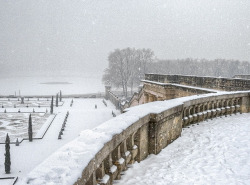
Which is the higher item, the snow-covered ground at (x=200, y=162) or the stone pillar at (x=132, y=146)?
the stone pillar at (x=132, y=146)

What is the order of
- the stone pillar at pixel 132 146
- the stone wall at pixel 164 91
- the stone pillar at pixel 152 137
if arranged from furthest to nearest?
the stone wall at pixel 164 91
the stone pillar at pixel 152 137
the stone pillar at pixel 132 146

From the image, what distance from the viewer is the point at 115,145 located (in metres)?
3.29

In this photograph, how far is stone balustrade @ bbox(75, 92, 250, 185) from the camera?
2865mm

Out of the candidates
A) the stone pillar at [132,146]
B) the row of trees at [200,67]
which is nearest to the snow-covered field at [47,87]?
the row of trees at [200,67]

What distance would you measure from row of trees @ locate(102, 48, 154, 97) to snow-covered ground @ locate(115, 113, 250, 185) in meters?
46.6

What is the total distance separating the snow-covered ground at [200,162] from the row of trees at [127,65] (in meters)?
46.6

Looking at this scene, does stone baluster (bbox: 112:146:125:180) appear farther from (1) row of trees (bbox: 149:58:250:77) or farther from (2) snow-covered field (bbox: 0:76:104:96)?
(2) snow-covered field (bbox: 0:76:104:96)

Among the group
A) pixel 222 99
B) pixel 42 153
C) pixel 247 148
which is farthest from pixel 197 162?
pixel 42 153

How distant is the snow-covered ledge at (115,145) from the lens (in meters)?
2.17

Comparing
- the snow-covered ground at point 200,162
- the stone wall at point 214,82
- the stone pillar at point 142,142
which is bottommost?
the snow-covered ground at point 200,162

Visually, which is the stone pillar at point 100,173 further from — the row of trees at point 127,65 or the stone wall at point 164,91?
the row of trees at point 127,65

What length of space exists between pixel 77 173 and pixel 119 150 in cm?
146

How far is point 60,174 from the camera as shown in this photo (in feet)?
6.87

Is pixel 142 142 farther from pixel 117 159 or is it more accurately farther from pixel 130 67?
pixel 130 67
